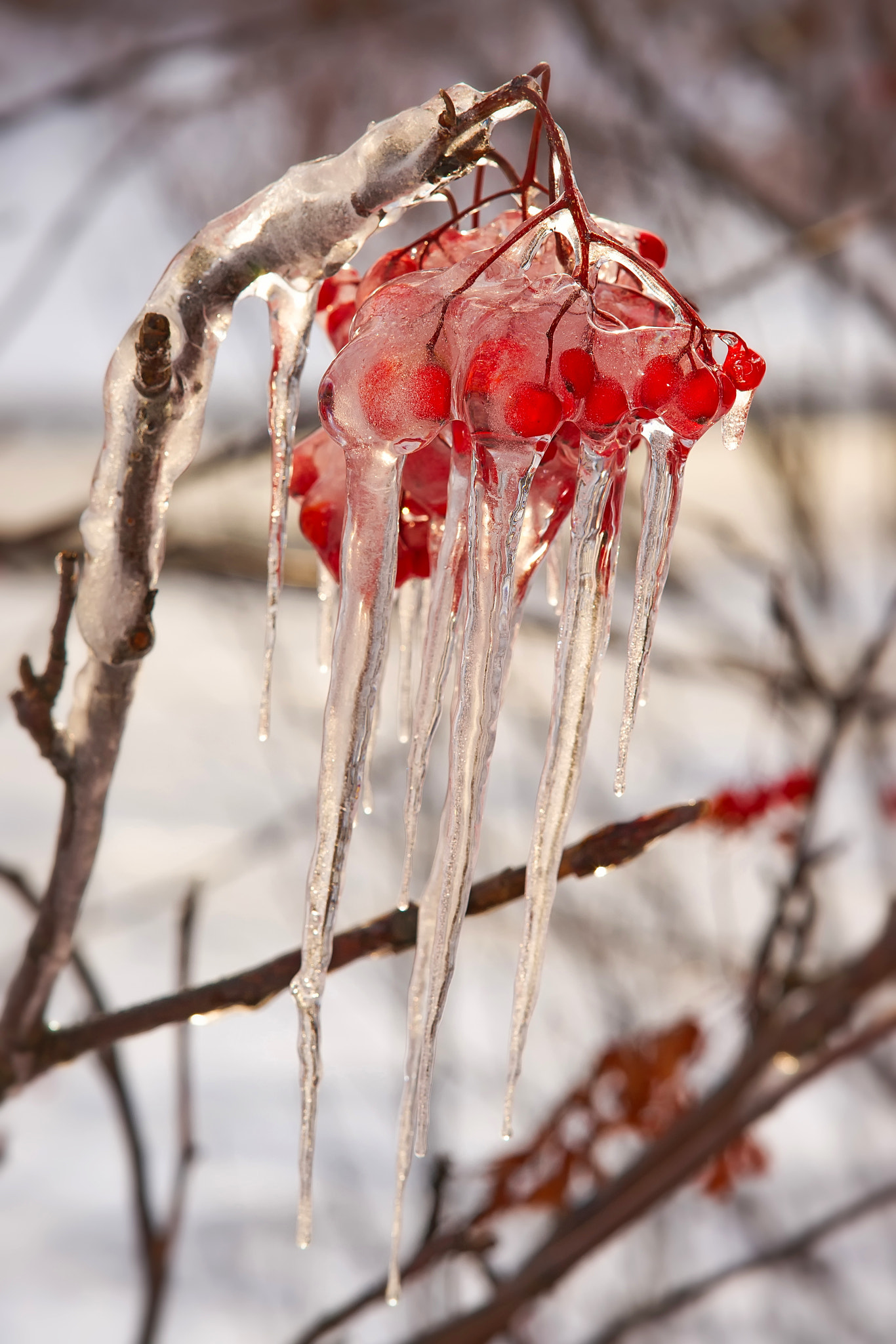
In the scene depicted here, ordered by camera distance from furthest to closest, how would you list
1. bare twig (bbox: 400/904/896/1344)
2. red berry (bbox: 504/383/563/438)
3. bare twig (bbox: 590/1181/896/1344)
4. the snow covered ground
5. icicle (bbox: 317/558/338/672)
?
the snow covered ground
bare twig (bbox: 590/1181/896/1344)
bare twig (bbox: 400/904/896/1344)
icicle (bbox: 317/558/338/672)
red berry (bbox: 504/383/563/438)

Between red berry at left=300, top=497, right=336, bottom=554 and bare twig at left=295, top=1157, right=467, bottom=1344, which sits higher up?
red berry at left=300, top=497, right=336, bottom=554

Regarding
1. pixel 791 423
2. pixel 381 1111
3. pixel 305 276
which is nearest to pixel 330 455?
pixel 305 276

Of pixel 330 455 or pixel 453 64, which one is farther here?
pixel 453 64

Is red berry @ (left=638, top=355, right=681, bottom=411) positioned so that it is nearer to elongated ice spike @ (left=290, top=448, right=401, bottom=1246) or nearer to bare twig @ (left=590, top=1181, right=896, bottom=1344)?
elongated ice spike @ (left=290, top=448, right=401, bottom=1246)

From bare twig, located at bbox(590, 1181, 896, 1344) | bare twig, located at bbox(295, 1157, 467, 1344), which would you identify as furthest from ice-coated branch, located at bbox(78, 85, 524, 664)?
bare twig, located at bbox(590, 1181, 896, 1344)

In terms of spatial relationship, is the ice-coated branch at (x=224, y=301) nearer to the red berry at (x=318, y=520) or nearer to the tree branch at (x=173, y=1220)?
the red berry at (x=318, y=520)

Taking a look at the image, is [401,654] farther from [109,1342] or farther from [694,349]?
[109,1342]

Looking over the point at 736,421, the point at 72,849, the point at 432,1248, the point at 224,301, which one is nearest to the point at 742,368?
the point at 736,421
